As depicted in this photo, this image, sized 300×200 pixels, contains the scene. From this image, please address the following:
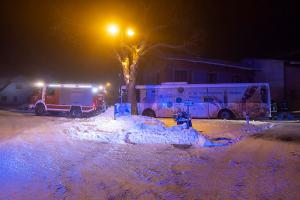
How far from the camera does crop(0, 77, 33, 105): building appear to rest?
5034cm

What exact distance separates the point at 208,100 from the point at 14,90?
1309 inches

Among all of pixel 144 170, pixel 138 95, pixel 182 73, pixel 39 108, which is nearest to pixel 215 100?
pixel 138 95

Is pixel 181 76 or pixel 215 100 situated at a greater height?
pixel 181 76

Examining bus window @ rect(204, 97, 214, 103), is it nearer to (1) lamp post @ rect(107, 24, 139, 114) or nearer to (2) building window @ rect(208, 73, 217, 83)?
(1) lamp post @ rect(107, 24, 139, 114)

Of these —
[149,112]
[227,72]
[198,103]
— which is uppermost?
[227,72]

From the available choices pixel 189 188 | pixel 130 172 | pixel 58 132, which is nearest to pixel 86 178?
pixel 130 172

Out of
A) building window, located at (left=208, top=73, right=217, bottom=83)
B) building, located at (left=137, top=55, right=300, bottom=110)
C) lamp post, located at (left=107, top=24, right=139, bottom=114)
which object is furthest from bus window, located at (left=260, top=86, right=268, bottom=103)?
building window, located at (left=208, top=73, right=217, bottom=83)

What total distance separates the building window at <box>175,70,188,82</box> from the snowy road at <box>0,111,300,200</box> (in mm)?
21271

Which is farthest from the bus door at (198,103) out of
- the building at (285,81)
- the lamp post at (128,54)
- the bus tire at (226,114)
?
the building at (285,81)

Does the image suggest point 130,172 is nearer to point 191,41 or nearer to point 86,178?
point 86,178

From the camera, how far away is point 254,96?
25453 millimetres

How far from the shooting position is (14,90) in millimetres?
51000

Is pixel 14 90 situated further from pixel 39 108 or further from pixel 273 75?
pixel 273 75

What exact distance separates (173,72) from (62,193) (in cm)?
2839
